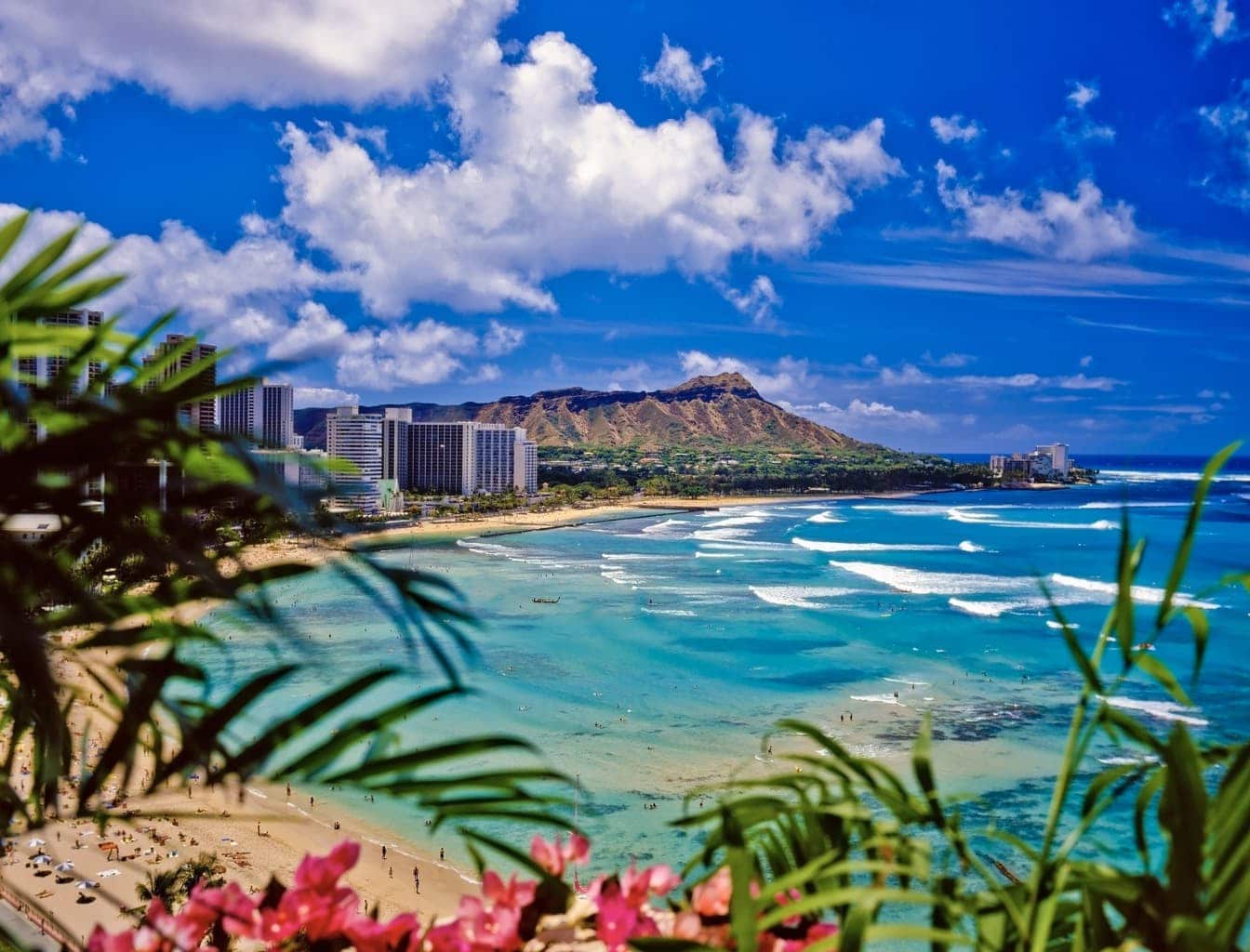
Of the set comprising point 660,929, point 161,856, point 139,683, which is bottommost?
point 161,856

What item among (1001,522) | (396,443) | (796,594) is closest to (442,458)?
(396,443)

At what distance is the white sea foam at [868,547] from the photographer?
117 feet

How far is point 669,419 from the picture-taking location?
12456 centimetres

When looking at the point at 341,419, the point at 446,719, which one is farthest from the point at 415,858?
the point at 341,419

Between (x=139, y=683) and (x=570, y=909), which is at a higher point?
(x=139, y=683)

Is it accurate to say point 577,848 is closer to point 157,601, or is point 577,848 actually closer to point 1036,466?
point 157,601

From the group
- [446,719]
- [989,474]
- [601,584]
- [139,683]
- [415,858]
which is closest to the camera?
[139,683]

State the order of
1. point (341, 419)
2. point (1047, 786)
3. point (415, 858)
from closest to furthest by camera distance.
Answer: point (415, 858) < point (1047, 786) < point (341, 419)

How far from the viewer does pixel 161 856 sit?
10.6m

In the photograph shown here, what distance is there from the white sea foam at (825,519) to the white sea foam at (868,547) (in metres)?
9.82

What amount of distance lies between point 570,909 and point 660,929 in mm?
63

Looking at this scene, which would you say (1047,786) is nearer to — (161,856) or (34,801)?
(161,856)

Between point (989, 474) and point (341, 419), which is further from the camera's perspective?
point (989, 474)

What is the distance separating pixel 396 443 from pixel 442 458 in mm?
3580
